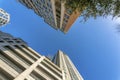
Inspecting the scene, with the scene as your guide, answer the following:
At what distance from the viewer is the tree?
15480mm

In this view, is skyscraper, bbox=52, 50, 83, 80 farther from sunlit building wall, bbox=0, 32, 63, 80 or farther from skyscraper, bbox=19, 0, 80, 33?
skyscraper, bbox=19, 0, 80, 33

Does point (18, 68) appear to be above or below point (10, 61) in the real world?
below

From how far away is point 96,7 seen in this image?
16094 mm

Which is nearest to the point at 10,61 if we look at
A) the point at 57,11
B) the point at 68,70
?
the point at 57,11

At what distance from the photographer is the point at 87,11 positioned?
1662 centimetres

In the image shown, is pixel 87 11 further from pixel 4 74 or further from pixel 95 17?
pixel 4 74

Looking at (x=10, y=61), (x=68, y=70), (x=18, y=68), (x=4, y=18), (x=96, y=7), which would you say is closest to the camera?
(x=96, y=7)

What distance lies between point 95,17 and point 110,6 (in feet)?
4.54

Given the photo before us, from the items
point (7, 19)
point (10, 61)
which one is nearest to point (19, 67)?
point (10, 61)

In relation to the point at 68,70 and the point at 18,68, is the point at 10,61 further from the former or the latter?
the point at 68,70

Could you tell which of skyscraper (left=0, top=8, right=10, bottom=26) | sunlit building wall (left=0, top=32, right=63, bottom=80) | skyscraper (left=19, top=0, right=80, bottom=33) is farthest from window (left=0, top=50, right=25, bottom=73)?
skyscraper (left=0, top=8, right=10, bottom=26)

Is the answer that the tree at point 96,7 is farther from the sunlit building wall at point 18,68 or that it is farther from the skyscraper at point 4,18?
the skyscraper at point 4,18

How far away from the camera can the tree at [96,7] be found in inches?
609

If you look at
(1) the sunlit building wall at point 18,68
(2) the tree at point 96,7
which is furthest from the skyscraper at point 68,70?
(2) the tree at point 96,7
